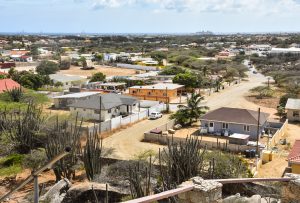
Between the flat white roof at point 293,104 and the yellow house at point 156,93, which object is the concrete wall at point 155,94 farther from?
the flat white roof at point 293,104

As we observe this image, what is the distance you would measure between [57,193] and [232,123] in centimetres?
1777

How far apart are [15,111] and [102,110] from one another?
26.0 feet

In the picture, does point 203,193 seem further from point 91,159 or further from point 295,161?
point 295,161

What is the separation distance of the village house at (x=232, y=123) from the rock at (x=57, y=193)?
646 inches

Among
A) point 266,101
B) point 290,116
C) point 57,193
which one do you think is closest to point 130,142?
point 57,193

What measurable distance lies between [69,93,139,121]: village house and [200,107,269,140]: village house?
31.0 feet

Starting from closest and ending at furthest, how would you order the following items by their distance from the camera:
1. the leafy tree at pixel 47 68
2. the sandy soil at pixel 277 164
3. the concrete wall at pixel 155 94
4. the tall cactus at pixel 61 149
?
1. the tall cactus at pixel 61 149
2. the sandy soil at pixel 277 164
3. the concrete wall at pixel 155 94
4. the leafy tree at pixel 47 68

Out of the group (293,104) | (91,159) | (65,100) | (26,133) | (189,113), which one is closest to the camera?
(91,159)

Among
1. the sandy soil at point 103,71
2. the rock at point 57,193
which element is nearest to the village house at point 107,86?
the sandy soil at point 103,71

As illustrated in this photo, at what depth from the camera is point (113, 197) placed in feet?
59.1

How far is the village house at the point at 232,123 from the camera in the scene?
31859 mm

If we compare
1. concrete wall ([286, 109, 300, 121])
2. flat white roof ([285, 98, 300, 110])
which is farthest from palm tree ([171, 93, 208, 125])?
concrete wall ([286, 109, 300, 121])

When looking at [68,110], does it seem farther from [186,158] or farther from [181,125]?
[186,158]

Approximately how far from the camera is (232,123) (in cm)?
3250
